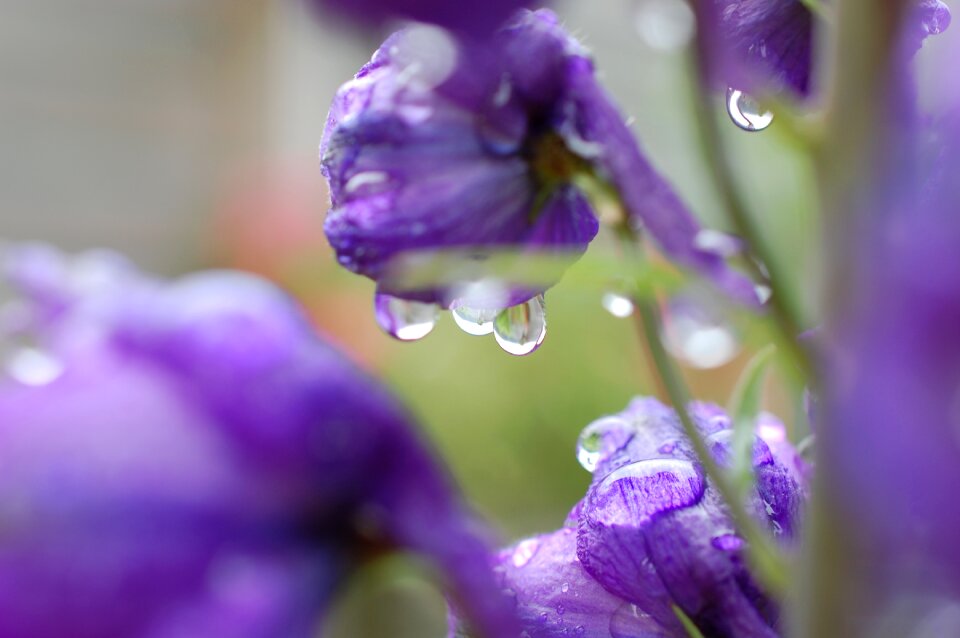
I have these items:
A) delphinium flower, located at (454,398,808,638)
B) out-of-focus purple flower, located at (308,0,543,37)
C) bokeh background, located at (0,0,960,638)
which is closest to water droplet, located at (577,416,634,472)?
delphinium flower, located at (454,398,808,638)

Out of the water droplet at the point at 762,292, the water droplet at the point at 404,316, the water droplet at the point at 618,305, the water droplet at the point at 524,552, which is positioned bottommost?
A: the water droplet at the point at 524,552

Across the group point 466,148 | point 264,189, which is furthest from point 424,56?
point 264,189

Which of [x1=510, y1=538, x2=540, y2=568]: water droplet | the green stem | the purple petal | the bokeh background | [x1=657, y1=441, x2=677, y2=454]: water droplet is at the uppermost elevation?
the bokeh background

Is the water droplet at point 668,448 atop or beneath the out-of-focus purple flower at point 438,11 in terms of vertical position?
beneath

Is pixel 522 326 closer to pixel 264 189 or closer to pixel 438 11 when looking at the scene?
pixel 438 11

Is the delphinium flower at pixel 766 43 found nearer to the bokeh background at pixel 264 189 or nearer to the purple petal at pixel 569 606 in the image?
the purple petal at pixel 569 606

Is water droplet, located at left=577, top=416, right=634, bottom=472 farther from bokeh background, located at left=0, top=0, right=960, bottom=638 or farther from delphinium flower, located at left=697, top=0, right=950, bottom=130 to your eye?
bokeh background, located at left=0, top=0, right=960, bottom=638

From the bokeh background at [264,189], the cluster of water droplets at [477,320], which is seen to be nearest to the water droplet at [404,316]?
the cluster of water droplets at [477,320]
